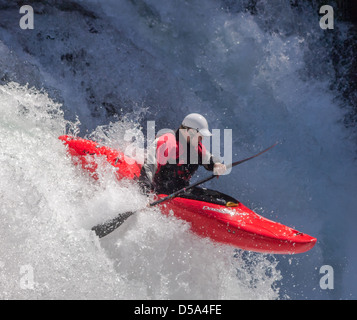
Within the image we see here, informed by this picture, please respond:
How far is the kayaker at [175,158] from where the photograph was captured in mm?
2939

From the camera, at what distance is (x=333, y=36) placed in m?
4.78

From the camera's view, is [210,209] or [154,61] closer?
[210,209]

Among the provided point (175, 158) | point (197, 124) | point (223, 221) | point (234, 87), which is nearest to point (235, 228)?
point (223, 221)

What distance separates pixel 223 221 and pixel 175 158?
2.16ft

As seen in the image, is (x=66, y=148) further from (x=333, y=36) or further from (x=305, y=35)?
(x=333, y=36)

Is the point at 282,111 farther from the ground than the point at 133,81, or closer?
closer

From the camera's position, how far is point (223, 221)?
10.0 feet

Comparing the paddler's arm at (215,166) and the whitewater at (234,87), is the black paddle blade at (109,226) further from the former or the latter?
the whitewater at (234,87)

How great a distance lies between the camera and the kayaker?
2.94 metres

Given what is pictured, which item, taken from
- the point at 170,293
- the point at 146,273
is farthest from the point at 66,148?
the point at 170,293

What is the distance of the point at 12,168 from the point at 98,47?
2507 mm

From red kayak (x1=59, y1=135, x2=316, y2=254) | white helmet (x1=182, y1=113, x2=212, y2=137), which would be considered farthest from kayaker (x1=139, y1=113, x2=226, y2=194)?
red kayak (x1=59, y1=135, x2=316, y2=254)

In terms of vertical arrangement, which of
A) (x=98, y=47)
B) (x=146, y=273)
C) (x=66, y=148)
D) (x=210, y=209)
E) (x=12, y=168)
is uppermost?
(x=98, y=47)
